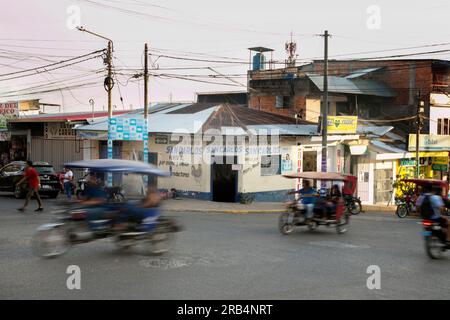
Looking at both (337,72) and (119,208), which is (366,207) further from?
(119,208)

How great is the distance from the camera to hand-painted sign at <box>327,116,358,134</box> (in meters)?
30.8

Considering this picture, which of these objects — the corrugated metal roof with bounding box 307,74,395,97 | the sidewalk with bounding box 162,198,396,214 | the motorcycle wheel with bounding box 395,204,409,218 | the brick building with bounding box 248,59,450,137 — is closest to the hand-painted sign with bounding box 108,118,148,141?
the sidewalk with bounding box 162,198,396,214

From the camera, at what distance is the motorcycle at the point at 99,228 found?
33.6 feet

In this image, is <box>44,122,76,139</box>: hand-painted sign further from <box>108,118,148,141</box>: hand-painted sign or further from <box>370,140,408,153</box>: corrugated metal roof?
<box>370,140,408,153</box>: corrugated metal roof

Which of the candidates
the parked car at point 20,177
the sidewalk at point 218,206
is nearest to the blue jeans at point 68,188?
the parked car at point 20,177

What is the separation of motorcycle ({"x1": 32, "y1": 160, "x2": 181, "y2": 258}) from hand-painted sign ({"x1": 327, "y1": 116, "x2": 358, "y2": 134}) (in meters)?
21.2

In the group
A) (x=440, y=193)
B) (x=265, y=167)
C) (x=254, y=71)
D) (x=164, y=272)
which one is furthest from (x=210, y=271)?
(x=254, y=71)

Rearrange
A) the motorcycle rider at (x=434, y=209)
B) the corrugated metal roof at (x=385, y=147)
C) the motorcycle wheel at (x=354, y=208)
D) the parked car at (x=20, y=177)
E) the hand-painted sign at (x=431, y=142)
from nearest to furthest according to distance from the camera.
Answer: the motorcycle rider at (x=434, y=209) < the motorcycle wheel at (x=354, y=208) < the parked car at (x=20, y=177) < the corrugated metal roof at (x=385, y=147) < the hand-painted sign at (x=431, y=142)

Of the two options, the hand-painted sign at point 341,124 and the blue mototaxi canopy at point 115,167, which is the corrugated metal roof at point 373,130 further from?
the blue mototaxi canopy at point 115,167

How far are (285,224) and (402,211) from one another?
41.6 feet

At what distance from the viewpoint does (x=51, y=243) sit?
33.8ft

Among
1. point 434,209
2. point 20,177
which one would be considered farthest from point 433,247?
point 20,177

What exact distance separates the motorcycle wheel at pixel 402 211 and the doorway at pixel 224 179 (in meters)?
8.45

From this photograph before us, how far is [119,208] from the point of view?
417 inches
